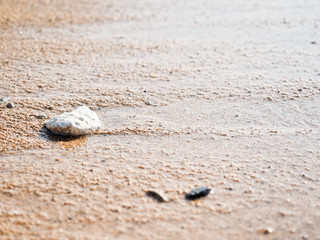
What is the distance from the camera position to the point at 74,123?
193cm

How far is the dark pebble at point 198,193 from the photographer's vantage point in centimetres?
157

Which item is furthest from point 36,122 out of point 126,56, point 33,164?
point 126,56

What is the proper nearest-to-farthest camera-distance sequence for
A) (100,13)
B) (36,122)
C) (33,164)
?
(33,164), (36,122), (100,13)

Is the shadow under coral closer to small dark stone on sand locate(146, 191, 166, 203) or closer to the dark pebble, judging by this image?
small dark stone on sand locate(146, 191, 166, 203)

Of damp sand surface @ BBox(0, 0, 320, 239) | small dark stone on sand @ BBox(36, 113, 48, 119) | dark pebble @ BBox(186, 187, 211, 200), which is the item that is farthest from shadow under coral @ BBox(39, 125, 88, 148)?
dark pebble @ BBox(186, 187, 211, 200)

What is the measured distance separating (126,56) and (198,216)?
1.63m

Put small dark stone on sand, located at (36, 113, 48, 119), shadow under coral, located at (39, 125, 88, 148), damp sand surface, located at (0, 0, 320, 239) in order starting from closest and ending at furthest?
damp sand surface, located at (0, 0, 320, 239), shadow under coral, located at (39, 125, 88, 148), small dark stone on sand, located at (36, 113, 48, 119)

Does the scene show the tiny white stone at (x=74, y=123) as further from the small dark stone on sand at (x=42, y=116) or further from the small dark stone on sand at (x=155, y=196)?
the small dark stone on sand at (x=155, y=196)

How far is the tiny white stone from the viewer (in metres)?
1.92

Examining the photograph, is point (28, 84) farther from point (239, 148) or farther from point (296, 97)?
point (296, 97)

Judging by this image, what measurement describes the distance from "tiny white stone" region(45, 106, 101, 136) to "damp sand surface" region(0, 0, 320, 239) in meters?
0.05

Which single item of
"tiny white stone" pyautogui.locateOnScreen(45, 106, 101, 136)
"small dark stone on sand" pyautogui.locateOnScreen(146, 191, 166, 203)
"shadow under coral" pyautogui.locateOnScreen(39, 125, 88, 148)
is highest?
"tiny white stone" pyautogui.locateOnScreen(45, 106, 101, 136)

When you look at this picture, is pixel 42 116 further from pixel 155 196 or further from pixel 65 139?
pixel 155 196

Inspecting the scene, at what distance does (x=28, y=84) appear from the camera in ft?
7.87
